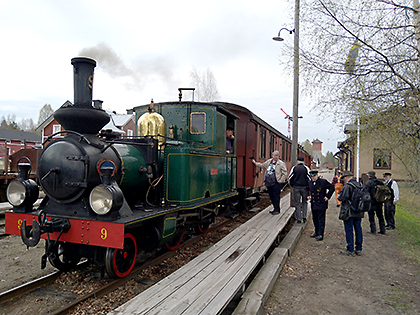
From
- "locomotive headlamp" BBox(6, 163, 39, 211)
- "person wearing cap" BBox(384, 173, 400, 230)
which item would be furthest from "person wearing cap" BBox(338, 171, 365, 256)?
"locomotive headlamp" BBox(6, 163, 39, 211)

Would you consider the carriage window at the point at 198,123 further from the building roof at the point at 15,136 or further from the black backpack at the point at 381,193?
the building roof at the point at 15,136

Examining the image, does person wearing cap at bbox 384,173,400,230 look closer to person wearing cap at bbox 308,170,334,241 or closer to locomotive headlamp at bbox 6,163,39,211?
person wearing cap at bbox 308,170,334,241

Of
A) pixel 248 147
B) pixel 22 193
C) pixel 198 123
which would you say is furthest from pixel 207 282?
pixel 248 147

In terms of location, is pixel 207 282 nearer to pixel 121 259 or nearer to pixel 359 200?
pixel 121 259

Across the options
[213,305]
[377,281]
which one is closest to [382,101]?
[377,281]

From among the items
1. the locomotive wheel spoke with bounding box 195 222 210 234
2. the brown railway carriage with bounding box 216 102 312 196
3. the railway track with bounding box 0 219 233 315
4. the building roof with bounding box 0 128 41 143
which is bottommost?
the railway track with bounding box 0 219 233 315

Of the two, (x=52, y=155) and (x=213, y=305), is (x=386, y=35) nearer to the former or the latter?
(x=213, y=305)

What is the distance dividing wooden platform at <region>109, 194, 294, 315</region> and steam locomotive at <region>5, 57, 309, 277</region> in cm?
73

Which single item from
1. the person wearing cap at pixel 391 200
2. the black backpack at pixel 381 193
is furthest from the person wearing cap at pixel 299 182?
the person wearing cap at pixel 391 200

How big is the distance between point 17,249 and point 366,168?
2211cm

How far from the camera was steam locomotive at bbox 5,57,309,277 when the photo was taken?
3.80 meters

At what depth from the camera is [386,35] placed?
560 cm

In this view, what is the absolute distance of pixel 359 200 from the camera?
563 centimetres

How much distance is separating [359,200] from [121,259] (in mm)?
4122
